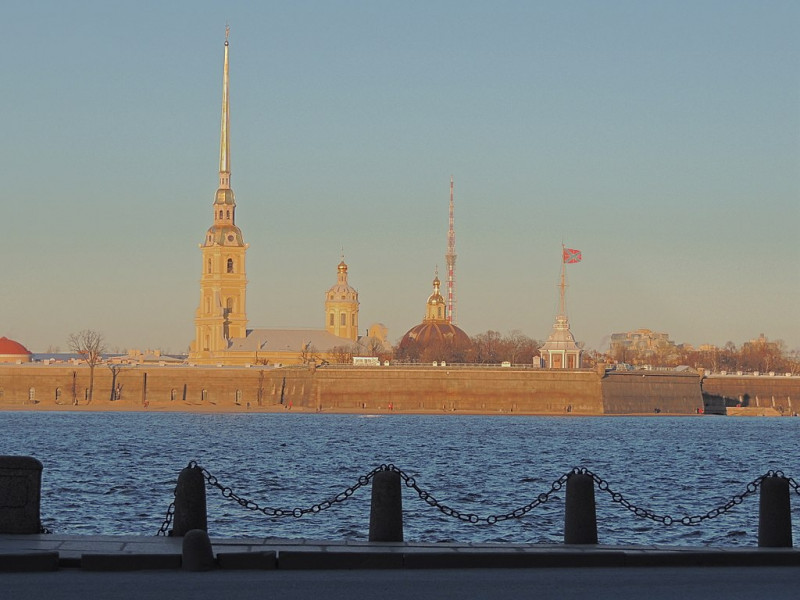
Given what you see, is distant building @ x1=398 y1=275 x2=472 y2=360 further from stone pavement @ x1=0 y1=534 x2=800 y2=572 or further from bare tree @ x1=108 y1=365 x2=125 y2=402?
stone pavement @ x1=0 y1=534 x2=800 y2=572

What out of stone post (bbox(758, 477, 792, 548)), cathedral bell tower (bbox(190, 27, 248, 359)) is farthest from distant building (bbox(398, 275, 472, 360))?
stone post (bbox(758, 477, 792, 548))

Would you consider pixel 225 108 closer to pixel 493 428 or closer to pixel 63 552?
pixel 493 428

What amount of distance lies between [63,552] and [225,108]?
162653mm

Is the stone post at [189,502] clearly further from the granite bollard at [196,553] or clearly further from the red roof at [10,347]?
the red roof at [10,347]

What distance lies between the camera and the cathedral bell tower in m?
174

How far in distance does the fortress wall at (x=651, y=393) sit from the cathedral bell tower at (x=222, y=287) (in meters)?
53.0

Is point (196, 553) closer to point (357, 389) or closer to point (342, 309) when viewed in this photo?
point (357, 389)

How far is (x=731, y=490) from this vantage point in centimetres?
4456

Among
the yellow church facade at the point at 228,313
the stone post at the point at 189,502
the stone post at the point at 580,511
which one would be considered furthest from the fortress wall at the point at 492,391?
the stone post at the point at 189,502

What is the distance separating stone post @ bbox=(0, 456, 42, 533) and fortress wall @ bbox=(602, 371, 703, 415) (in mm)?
117069

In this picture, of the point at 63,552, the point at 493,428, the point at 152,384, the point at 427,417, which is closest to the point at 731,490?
the point at 63,552

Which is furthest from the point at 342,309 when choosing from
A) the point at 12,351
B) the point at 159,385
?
the point at 159,385

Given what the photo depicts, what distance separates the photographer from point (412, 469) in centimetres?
5250

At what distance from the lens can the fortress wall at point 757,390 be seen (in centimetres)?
14962
